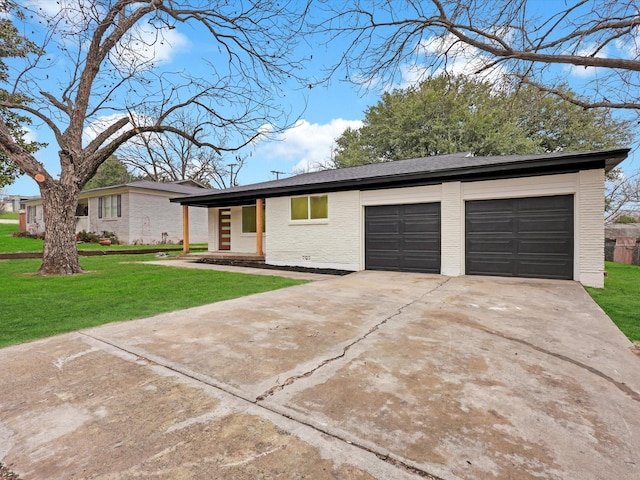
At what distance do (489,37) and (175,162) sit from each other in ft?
107

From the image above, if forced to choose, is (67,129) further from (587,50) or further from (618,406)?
(587,50)

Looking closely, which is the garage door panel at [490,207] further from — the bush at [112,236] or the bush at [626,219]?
the bush at [112,236]

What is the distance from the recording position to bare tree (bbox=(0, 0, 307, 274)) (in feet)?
24.6

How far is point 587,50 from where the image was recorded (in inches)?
257

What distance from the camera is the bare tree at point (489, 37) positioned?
5.80m

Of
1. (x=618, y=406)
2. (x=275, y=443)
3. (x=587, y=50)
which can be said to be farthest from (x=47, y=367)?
(x=587, y=50)

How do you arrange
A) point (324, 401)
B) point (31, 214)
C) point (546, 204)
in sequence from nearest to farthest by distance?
point (324, 401)
point (546, 204)
point (31, 214)

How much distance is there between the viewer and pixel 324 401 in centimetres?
200

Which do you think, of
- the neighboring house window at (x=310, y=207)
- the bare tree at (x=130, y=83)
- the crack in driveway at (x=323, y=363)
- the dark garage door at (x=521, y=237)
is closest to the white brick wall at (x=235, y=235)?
the neighboring house window at (x=310, y=207)

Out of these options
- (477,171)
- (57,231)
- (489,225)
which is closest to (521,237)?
(489,225)

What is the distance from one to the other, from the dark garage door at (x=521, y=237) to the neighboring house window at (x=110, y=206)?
A: 761 inches

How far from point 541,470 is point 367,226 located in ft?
27.0

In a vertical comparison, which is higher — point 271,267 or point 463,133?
point 463,133

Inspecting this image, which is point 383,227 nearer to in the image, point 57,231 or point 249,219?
point 249,219
